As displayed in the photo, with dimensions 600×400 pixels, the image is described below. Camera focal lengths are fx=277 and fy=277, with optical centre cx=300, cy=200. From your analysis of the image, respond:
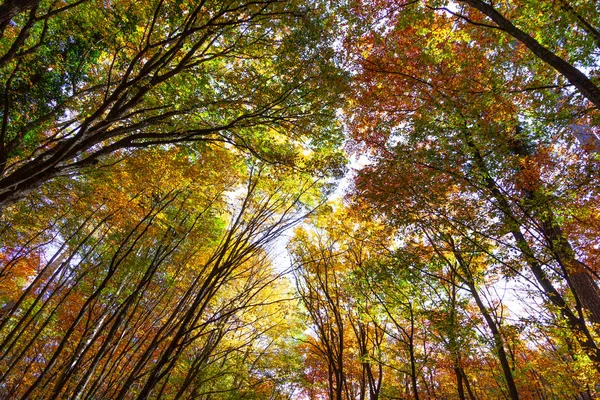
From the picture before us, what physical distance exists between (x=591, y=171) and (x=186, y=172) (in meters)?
6.93

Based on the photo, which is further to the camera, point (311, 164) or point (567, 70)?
point (311, 164)

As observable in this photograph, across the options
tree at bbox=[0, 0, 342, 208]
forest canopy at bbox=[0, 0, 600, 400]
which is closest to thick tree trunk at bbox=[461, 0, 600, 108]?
forest canopy at bbox=[0, 0, 600, 400]

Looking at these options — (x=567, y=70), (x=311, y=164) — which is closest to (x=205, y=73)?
(x=311, y=164)

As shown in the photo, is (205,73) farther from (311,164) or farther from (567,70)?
(567,70)

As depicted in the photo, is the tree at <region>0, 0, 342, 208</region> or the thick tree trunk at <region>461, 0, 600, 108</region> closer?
the thick tree trunk at <region>461, 0, 600, 108</region>

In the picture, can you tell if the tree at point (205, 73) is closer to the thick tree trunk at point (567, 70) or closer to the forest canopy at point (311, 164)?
the forest canopy at point (311, 164)

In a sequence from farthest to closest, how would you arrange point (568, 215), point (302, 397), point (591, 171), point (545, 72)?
1. point (302, 397)
2. point (545, 72)
3. point (568, 215)
4. point (591, 171)

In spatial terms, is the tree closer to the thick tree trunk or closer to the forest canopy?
the forest canopy

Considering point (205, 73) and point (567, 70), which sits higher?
point (205, 73)

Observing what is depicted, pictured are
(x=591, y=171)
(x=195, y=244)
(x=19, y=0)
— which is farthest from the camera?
(x=195, y=244)

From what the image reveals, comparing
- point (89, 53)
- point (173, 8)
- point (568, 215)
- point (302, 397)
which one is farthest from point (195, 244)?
point (302, 397)

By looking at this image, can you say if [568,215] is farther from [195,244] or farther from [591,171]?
[195,244]

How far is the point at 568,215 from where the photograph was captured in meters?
4.48

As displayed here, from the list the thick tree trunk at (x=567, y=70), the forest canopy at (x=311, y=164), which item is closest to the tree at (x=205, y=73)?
the forest canopy at (x=311, y=164)
